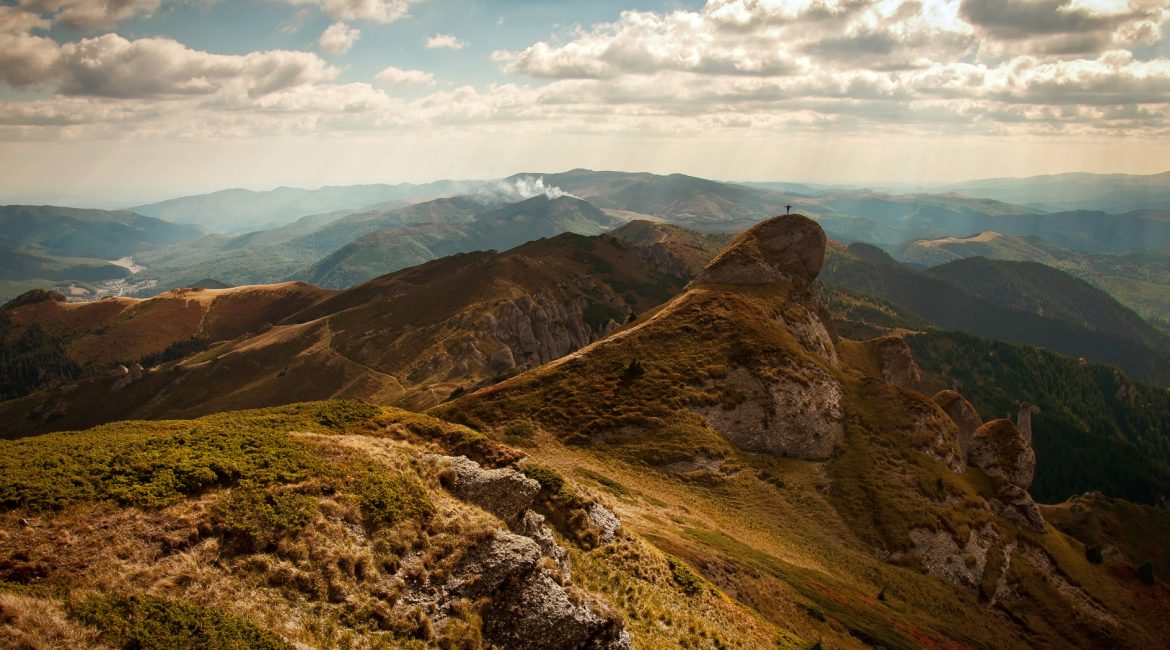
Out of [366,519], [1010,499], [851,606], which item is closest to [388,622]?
[366,519]

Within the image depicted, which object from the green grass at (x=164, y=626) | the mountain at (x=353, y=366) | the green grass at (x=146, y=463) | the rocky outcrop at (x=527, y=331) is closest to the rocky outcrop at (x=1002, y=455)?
the mountain at (x=353, y=366)

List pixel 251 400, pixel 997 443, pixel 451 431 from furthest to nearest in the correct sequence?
pixel 251 400 → pixel 997 443 → pixel 451 431

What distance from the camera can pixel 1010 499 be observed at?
3334 inches

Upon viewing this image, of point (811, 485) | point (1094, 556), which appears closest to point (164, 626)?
point (811, 485)

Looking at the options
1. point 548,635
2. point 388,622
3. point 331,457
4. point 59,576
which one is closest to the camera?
point 59,576

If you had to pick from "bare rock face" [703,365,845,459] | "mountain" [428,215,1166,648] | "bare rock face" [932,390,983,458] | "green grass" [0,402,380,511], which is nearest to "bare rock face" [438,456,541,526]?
"green grass" [0,402,380,511]

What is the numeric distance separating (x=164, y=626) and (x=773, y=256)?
120 metres

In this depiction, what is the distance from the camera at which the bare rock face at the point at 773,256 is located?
118938mm

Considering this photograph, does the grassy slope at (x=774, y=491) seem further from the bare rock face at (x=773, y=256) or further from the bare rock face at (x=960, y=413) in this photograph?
the bare rock face at (x=773, y=256)

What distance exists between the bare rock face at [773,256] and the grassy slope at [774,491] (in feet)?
65.1

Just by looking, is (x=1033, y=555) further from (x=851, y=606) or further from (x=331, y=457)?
(x=331, y=457)

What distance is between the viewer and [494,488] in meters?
31.9

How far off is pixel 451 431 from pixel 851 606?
38.9 meters

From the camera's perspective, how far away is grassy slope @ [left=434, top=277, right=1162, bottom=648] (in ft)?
172
